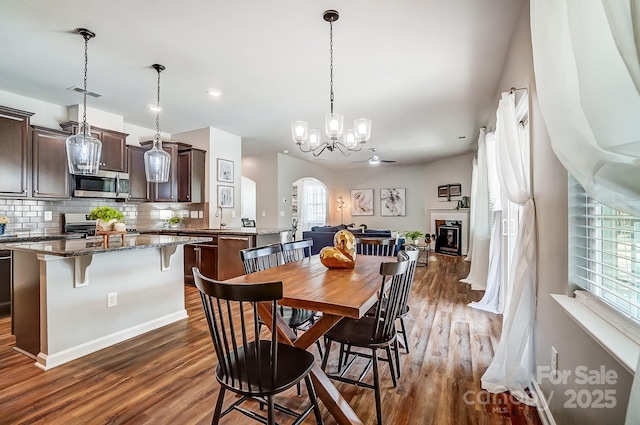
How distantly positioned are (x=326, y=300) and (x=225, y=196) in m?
4.69

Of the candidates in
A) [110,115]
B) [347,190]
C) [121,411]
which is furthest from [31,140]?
[347,190]

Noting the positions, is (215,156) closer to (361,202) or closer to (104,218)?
(104,218)

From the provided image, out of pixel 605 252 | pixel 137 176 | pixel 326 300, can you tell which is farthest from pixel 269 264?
pixel 137 176

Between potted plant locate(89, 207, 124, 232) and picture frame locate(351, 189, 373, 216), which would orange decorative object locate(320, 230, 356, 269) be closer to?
potted plant locate(89, 207, 124, 232)

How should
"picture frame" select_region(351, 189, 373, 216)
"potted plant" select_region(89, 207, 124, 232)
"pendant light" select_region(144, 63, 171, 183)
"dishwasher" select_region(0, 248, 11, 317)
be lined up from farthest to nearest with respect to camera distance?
"picture frame" select_region(351, 189, 373, 216)
"dishwasher" select_region(0, 248, 11, 317)
"pendant light" select_region(144, 63, 171, 183)
"potted plant" select_region(89, 207, 124, 232)

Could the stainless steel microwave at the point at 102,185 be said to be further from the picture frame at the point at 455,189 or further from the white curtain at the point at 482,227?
the picture frame at the point at 455,189

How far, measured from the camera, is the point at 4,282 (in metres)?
3.53

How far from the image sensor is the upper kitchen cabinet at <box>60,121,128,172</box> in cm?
431

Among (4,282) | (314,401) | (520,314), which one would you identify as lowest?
(314,401)

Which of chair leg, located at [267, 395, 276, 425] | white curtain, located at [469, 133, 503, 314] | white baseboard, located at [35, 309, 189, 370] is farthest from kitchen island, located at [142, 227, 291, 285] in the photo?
chair leg, located at [267, 395, 276, 425]

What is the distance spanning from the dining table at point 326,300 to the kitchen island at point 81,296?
62.3 inches

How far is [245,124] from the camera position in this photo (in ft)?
17.2

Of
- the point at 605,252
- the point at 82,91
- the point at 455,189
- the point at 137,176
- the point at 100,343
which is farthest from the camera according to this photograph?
the point at 455,189

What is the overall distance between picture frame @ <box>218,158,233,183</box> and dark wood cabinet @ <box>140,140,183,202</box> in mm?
730
